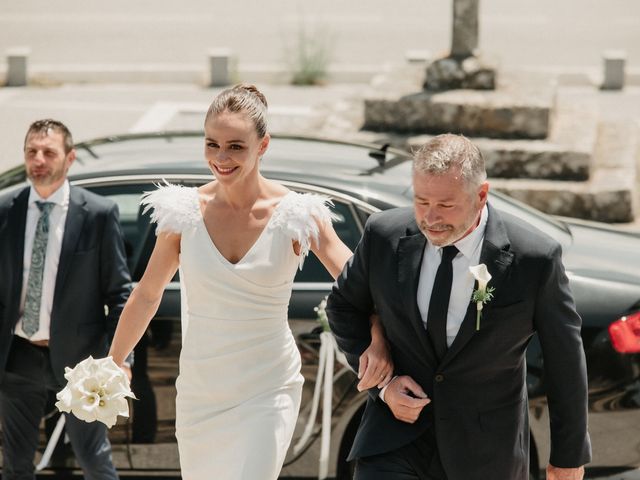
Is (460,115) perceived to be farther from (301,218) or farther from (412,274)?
(412,274)

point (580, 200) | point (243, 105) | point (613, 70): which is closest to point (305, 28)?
point (613, 70)

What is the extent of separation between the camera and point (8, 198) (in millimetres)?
5578

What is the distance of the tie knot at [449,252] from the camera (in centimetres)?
403

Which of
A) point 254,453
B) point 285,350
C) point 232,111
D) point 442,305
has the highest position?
point 232,111

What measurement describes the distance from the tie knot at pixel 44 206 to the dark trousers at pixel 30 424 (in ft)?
1.92

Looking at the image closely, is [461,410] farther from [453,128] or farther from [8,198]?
[453,128]

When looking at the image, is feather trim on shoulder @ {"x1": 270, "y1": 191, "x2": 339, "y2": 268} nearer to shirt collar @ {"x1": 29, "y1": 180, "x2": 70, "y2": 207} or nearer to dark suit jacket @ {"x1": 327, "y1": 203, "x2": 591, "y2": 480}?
dark suit jacket @ {"x1": 327, "y1": 203, "x2": 591, "y2": 480}

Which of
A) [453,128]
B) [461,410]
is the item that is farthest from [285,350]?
[453,128]

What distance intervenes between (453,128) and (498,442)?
22.5 feet

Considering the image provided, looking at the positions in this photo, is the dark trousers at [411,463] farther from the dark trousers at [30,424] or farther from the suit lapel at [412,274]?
the dark trousers at [30,424]

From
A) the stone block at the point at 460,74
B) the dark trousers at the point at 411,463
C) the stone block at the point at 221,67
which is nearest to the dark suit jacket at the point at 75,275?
the dark trousers at the point at 411,463

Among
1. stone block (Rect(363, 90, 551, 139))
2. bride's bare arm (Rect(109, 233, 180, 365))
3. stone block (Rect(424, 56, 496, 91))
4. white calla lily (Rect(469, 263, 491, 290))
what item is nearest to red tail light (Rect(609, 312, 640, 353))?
white calla lily (Rect(469, 263, 491, 290))

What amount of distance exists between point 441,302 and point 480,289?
155mm

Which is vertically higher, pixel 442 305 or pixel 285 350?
pixel 442 305
